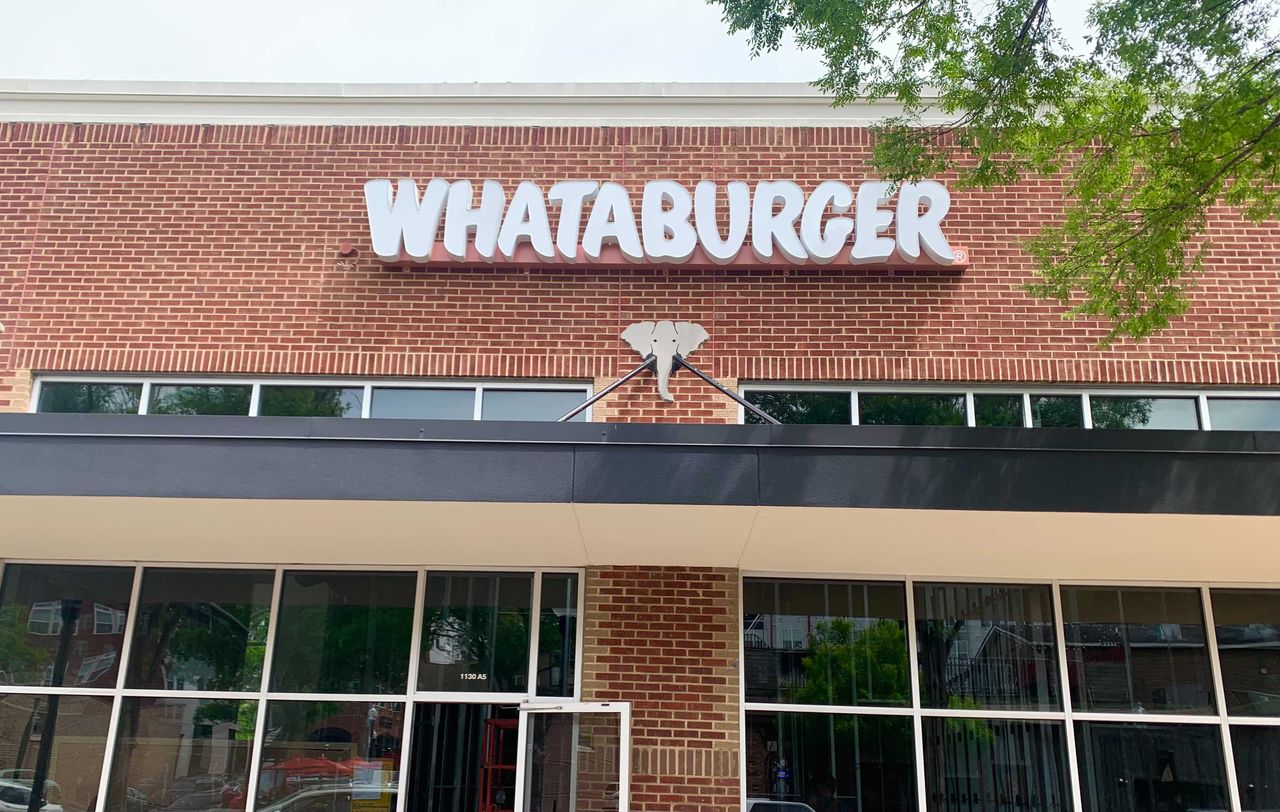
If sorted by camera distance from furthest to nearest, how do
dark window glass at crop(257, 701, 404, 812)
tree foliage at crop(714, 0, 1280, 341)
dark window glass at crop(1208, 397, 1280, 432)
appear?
dark window glass at crop(1208, 397, 1280, 432) < dark window glass at crop(257, 701, 404, 812) < tree foliage at crop(714, 0, 1280, 341)

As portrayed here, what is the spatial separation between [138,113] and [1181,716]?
10.9 m

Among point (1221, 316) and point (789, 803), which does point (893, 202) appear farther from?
point (789, 803)

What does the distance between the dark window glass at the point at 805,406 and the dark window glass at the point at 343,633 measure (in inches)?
135

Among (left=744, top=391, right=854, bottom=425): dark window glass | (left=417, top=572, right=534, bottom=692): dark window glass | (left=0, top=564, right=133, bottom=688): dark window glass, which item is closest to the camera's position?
(left=417, top=572, right=534, bottom=692): dark window glass

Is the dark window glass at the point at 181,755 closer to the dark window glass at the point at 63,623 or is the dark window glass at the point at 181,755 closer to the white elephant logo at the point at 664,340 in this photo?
the dark window glass at the point at 63,623

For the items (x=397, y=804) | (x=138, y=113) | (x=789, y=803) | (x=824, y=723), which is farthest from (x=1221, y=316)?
(x=138, y=113)

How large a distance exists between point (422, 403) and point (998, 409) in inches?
206

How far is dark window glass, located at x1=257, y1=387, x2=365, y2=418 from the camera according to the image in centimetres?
952

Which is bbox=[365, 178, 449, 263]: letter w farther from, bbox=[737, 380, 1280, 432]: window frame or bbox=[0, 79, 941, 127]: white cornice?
bbox=[737, 380, 1280, 432]: window frame

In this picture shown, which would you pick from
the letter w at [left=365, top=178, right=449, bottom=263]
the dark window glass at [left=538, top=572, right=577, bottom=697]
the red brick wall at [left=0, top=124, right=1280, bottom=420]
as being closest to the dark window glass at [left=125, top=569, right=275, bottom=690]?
the red brick wall at [left=0, top=124, right=1280, bottom=420]

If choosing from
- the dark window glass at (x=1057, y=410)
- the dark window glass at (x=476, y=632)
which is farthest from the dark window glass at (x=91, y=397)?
the dark window glass at (x=1057, y=410)

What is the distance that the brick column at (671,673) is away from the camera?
8242 mm

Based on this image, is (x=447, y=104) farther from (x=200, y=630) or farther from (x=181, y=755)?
(x=181, y=755)

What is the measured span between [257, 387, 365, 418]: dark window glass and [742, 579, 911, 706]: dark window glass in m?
3.91
